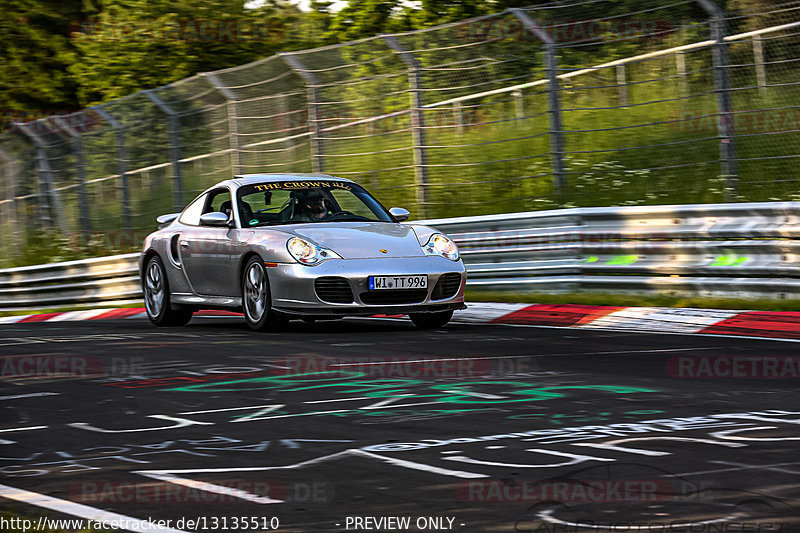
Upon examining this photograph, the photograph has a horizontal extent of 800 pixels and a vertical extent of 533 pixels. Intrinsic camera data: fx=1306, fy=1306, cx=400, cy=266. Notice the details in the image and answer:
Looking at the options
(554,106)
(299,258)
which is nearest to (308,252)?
(299,258)

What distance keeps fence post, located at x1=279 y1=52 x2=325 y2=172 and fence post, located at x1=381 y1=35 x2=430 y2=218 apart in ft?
5.37

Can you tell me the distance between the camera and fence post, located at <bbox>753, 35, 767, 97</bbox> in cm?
1213

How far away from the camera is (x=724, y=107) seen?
12.0 metres

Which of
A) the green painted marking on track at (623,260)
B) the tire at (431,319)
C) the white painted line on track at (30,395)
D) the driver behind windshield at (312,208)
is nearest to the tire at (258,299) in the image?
the driver behind windshield at (312,208)

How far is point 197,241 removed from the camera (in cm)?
1180

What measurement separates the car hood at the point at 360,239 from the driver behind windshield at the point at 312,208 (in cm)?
24

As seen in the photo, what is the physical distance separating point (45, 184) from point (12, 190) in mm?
1647

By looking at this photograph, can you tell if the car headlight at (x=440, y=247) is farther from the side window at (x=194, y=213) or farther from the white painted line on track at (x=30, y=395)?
the white painted line on track at (x=30, y=395)

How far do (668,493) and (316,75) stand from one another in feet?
40.5

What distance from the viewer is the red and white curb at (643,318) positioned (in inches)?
376

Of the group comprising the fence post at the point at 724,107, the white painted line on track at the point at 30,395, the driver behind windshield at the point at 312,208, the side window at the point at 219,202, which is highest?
the fence post at the point at 724,107

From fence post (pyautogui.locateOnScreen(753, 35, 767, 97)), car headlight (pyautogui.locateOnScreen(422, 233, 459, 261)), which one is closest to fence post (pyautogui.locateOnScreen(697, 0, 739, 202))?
fence post (pyautogui.locateOnScreen(753, 35, 767, 97))

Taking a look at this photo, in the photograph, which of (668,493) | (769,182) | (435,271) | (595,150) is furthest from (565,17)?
(668,493)

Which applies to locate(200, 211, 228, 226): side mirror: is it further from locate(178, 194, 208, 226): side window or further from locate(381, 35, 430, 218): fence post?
locate(381, 35, 430, 218): fence post
